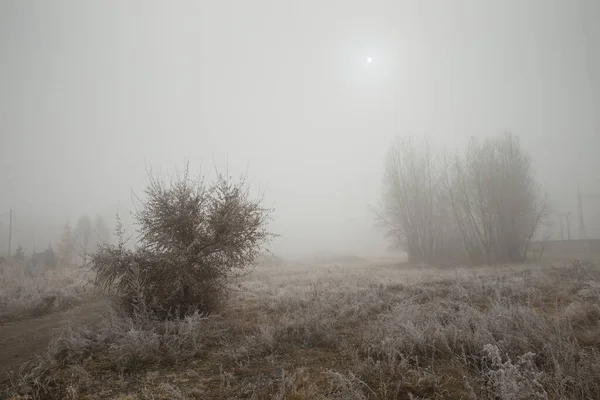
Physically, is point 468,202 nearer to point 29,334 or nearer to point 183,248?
point 183,248

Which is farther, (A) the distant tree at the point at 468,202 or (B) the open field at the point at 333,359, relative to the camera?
(A) the distant tree at the point at 468,202

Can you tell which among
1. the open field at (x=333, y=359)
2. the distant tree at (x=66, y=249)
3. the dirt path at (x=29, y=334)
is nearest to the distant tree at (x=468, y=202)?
the open field at (x=333, y=359)

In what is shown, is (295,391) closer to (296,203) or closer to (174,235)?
(174,235)

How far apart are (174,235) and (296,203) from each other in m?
139

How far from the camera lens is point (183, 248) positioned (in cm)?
772

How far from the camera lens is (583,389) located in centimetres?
366

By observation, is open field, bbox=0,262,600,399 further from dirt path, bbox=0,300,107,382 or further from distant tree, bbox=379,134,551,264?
distant tree, bbox=379,134,551,264

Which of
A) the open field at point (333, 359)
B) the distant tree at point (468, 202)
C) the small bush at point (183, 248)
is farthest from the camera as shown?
the distant tree at point (468, 202)

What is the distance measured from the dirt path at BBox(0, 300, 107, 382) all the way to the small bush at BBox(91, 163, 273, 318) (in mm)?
1636

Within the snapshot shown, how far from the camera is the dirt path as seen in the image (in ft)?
19.4

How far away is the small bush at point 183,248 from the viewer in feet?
25.0

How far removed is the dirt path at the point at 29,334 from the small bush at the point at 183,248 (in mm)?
1636

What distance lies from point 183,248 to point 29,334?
4.27 m

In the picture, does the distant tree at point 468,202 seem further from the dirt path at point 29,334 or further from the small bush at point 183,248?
the dirt path at point 29,334
